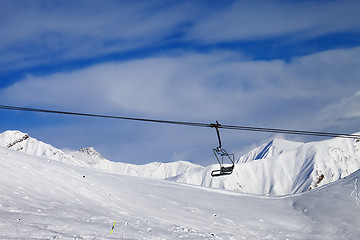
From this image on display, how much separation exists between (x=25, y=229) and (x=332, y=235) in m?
23.2

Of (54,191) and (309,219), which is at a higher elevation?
(309,219)

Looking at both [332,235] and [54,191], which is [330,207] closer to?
[332,235]

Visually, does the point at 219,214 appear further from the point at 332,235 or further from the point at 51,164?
the point at 51,164

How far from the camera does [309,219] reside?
36.5 metres

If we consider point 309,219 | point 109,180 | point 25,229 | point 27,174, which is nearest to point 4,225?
point 25,229

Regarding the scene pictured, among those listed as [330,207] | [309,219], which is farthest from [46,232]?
[330,207]

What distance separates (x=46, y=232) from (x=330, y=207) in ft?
94.6

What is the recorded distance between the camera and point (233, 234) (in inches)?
1105

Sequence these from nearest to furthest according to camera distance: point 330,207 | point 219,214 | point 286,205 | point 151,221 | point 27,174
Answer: point 151,221 → point 27,174 → point 219,214 → point 330,207 → point 286,205

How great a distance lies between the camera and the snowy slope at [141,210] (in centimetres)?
2034

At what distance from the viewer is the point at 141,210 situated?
101 feet

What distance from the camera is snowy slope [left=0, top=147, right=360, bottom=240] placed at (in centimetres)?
2034

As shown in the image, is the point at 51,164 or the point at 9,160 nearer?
the point at 9,160

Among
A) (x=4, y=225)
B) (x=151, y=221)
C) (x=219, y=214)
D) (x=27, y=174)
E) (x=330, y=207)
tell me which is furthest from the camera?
(x=330, y=207)
